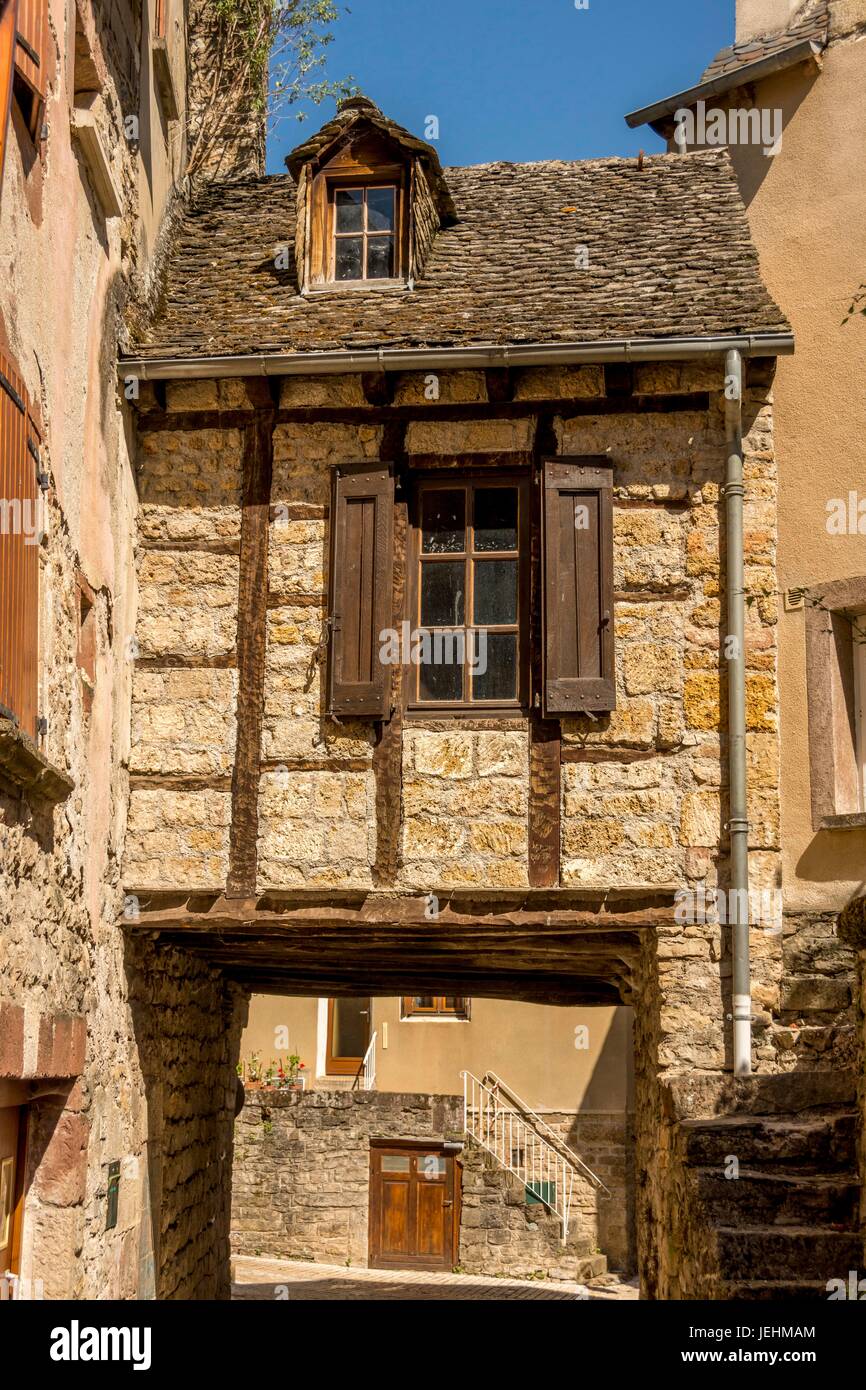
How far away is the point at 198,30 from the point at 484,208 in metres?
3.06

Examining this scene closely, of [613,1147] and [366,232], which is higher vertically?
[366,232]

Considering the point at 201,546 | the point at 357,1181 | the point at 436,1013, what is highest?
the point at 201,546

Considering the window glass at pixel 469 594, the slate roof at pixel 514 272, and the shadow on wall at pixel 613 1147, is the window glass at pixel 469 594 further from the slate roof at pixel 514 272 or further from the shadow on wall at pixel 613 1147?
the shadow on wall at pixel 613 1147

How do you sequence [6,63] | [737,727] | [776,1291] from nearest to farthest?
[6,63] → [776,1291] → [737,727]

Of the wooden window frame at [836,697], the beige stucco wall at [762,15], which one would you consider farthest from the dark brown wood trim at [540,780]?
the beige stucco wall at [762,15]

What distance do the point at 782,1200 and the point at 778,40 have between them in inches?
272

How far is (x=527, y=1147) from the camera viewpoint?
17.1 m

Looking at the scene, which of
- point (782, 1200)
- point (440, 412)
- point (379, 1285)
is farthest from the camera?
point (379, 1285)

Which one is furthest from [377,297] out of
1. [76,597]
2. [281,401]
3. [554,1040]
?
[554,1040]

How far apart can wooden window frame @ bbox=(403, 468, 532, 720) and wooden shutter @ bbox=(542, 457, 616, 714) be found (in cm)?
17

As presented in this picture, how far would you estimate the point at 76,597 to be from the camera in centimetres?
674

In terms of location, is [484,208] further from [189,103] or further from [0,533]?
[0,533]

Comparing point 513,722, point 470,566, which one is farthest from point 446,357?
point 513,722

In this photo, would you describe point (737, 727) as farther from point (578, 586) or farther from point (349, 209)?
point (349, 209)
